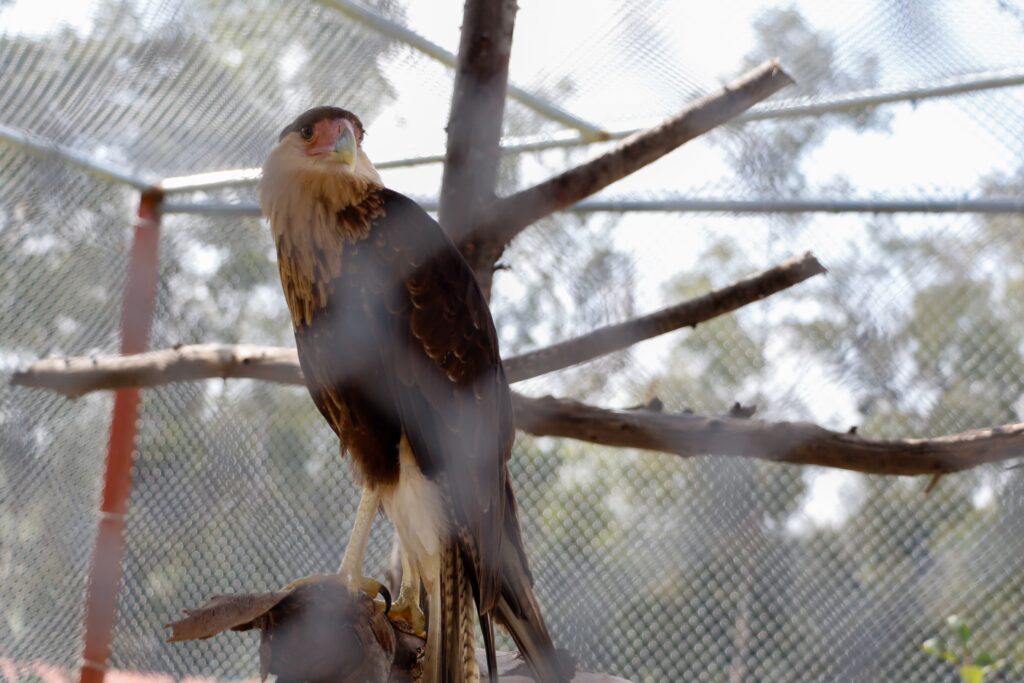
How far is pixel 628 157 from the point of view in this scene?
1.49 metres

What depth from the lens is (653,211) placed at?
6.15 ft

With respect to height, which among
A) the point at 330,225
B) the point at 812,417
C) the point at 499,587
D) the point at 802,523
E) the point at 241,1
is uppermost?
the point at 241,1

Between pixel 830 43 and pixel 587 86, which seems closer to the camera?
pixel 830 43

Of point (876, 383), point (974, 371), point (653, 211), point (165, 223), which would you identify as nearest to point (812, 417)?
point (876, 383)

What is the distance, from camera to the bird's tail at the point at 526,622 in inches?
50.6

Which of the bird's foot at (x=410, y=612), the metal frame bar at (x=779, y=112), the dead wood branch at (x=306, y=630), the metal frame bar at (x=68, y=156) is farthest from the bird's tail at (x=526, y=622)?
the metal frame bar at (x=68, y=156)

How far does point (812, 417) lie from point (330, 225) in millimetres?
907

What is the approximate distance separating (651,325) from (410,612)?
596mm

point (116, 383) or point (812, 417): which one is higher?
A: point (116, 383)

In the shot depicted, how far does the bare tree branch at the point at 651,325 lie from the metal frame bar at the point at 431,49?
1.85ft

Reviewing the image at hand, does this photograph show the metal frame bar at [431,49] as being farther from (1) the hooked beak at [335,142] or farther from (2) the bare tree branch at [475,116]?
(1) the hooked beak at [335,142]

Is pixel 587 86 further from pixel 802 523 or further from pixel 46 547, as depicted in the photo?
pixel 46 547

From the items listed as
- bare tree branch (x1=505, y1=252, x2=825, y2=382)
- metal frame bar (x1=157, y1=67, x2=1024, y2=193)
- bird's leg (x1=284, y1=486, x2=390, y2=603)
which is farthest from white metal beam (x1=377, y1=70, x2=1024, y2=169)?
bird's leg (x1=284, y1=486, x2=390, y2=603)

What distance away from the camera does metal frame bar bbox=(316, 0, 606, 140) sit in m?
1.71
